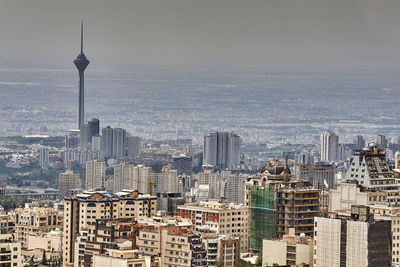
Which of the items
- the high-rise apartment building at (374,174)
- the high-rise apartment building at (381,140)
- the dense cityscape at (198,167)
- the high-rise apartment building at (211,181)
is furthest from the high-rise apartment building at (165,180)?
the high-rise apartment building at (374,174)

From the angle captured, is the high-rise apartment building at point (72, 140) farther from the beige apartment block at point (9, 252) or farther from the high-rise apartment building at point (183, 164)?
the beige apartment block at point (9, 252)

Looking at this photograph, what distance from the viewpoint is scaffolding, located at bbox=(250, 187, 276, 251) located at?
77.6ft

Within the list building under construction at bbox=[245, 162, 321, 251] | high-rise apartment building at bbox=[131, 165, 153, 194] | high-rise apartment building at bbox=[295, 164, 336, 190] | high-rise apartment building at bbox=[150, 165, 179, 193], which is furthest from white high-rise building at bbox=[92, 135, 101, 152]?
building under construction at bbox=[245, 162, 321, 251]

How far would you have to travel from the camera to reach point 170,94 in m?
74.9

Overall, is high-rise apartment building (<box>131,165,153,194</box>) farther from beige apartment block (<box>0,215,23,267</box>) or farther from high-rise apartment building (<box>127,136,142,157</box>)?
beige apartment block (<box>0,215,23,267</box>)

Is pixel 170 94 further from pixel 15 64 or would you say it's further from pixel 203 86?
pixel 15 64

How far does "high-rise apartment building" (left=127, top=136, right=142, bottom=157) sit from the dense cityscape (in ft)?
0.29

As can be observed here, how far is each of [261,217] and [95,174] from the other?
24700 mm

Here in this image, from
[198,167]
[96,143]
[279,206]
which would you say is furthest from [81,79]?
[279,206]

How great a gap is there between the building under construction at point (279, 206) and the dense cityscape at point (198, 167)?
2 centimetres

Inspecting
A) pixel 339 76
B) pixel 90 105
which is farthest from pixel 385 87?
pixel 90 105

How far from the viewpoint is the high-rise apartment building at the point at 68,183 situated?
4434cm

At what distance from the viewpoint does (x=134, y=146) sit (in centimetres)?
6219

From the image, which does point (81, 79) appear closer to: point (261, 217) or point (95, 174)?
point (95, 174)
